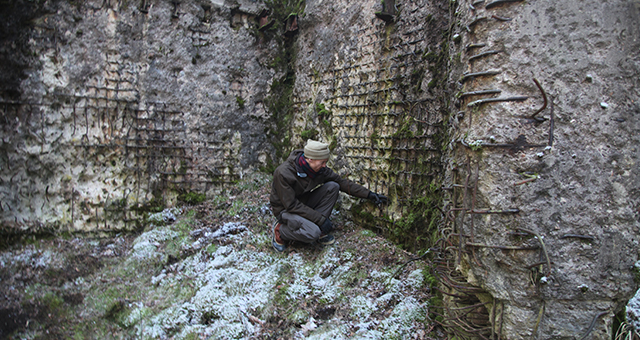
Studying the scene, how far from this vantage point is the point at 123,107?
4.95 metres

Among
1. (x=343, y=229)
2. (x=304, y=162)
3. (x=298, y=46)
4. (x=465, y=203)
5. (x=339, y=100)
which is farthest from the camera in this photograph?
(x=298, y=46)

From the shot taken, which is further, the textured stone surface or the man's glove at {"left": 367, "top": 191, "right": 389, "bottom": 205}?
the man's glove at {"left": 367, "top": 191, "right": 389, "bottom": 205}

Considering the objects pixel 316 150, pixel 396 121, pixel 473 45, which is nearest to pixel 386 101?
pixel 396 121

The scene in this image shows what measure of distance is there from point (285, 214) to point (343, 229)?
0.82 meters

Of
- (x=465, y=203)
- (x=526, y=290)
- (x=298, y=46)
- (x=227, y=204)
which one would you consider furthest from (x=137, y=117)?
(x=526, y=290)

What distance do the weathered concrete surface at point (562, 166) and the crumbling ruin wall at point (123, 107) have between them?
4217 millimetres

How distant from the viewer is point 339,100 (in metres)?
4.66

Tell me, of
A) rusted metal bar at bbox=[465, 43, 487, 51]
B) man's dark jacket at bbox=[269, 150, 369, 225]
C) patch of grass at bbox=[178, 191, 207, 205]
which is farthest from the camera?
patch of grass at bbox=[178, 191, 207, 205]

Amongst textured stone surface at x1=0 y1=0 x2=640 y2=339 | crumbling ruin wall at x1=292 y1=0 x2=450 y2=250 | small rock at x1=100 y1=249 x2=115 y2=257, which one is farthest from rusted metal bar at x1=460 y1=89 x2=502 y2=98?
small rock at x1=100 y1=249 x2=115 y2=257

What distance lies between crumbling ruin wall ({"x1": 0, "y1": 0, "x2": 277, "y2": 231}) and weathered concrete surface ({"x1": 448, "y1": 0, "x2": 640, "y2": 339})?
4217 mm

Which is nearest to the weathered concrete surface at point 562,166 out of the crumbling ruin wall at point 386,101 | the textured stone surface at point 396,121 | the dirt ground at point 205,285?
the textured stone surface at point 396,121

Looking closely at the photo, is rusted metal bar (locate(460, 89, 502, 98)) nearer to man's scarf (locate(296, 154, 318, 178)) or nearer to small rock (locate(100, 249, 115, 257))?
man's scarf (locate(296, 154, 318, 178))

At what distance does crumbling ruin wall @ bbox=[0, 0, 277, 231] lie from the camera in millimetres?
4520

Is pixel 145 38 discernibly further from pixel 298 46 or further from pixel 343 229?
pixel 343 229
